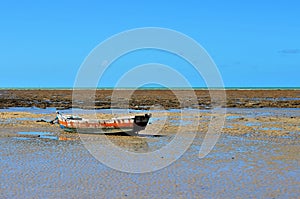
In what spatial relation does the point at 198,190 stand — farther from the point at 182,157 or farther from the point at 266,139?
the point at 266,139

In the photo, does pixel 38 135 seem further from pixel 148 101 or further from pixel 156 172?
pixel 148 101

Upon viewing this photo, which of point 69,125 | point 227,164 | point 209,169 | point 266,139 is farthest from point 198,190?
point 69,125

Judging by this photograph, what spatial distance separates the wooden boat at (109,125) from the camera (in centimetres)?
1895

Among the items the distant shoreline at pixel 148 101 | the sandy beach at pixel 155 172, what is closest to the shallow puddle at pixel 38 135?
the sandy beach at pixel 155 172

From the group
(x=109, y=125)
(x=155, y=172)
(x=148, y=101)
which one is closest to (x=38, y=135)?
(x=109, y=125)

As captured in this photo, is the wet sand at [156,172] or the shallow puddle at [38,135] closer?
the wet sand at [156,172]

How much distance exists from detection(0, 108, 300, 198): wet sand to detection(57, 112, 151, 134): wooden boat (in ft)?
2.10

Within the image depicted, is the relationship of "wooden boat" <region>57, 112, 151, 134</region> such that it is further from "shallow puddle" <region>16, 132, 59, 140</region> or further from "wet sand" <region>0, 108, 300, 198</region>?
"shallow puddle" <region>16, 132, 59, 140</region>

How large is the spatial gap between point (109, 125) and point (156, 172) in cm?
794

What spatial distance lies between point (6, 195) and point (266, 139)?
12.0 meters

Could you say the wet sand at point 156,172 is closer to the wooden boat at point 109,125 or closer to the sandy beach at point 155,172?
the sandy beach at point 155,172

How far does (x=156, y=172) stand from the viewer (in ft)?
39.2

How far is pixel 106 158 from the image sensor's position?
547 inches

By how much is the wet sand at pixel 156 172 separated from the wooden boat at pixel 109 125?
0.64m
